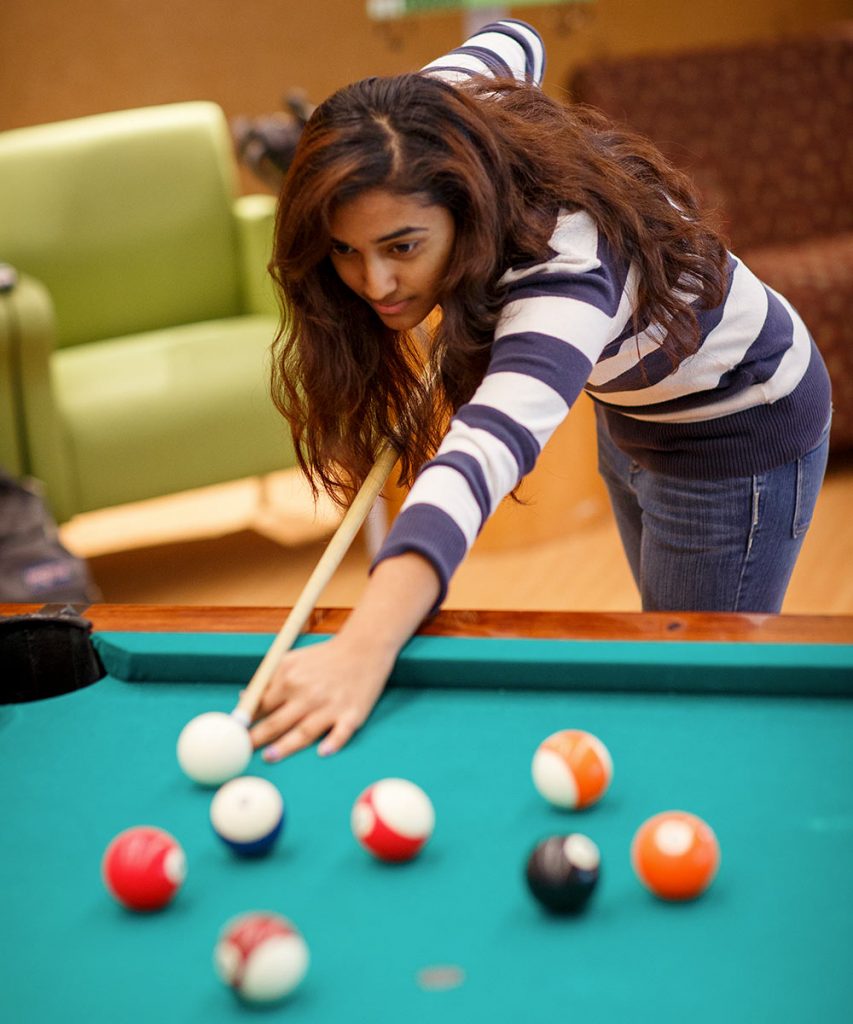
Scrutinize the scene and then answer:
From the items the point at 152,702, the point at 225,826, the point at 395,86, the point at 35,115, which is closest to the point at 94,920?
the point at 225,826

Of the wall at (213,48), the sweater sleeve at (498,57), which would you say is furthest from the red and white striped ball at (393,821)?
the wall at (213,48)

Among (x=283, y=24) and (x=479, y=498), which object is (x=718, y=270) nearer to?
(x=479, y=498)

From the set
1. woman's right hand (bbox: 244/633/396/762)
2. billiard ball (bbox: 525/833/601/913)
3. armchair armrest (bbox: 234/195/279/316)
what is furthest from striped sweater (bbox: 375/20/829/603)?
armchair armrest (bbox: 234/195/279/316)

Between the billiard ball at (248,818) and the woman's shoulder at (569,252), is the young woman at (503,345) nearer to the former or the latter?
the woman's shoulder at (569,252)

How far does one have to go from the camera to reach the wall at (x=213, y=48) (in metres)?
4.16

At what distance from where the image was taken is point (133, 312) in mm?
3775

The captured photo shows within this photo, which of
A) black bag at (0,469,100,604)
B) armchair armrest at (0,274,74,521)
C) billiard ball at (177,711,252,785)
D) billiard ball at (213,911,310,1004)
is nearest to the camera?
billiard ball at (213,911,310,1004)

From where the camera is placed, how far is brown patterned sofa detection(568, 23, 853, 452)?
418cm

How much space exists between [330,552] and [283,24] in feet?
11.0

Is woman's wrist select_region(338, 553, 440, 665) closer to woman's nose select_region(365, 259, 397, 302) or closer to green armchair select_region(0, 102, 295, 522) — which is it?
woman's nose select_region(365, 259, 397, 302)

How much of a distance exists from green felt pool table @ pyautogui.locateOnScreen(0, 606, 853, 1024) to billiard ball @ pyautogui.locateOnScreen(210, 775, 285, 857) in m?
0.03

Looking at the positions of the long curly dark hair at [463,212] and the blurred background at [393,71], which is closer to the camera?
the long curly dark hair at [463,212]

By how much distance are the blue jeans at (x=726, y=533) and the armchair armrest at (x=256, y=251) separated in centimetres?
212

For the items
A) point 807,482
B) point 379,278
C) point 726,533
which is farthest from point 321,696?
point 807,482
